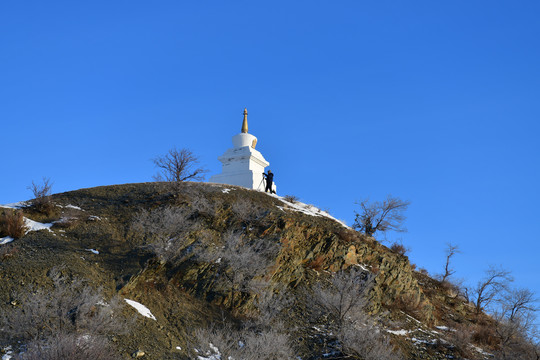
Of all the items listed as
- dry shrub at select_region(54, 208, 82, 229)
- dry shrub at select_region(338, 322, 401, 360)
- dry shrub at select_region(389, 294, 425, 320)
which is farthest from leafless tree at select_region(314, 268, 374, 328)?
dry shrub at select_region(54, 208, 82, 229)

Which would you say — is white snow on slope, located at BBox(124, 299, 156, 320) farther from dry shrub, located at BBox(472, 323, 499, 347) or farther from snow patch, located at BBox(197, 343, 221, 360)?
dry shrub, located at BBox(472, 323, 499, 347)

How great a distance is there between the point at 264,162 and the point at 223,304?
18497 millimetres

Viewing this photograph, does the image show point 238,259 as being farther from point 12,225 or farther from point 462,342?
point 462,342

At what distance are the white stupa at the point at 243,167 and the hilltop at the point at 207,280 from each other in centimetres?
794

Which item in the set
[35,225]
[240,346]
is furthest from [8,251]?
[240,346]

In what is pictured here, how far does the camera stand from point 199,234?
1638 cm

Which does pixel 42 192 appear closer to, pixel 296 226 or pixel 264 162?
pixel 296 226

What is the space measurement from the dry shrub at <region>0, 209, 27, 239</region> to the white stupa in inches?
659

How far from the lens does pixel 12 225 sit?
558 inches

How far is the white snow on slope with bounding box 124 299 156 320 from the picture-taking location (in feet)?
39.6

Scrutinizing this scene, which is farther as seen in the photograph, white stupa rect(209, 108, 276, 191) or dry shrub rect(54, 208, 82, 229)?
white stupa rect(209, 108, 276, 191)

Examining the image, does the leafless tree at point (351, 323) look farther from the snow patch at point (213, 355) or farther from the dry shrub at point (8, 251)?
the dry shrub at point (8, 251)

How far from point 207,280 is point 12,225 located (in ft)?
22.7

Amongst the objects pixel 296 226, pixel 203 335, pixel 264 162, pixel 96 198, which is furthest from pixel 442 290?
pixel 96 198
